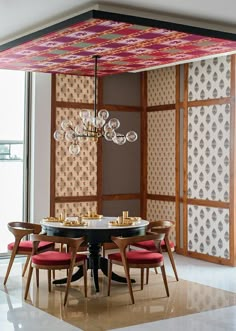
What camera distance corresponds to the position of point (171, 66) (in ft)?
32.3

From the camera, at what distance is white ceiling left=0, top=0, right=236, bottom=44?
5.64 metres

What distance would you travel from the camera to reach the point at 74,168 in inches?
382

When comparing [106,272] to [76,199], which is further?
[76,199]

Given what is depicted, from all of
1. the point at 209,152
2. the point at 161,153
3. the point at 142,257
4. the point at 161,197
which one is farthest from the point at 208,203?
the point at 142,257

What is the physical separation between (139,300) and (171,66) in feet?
14.5

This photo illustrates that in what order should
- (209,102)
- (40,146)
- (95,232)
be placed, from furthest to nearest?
(40,146) < (209,102) < (95,232)

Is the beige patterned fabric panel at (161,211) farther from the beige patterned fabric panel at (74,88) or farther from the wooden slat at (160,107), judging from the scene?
the beige patterned fabric panel at (74,88)

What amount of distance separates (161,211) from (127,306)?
3.68m

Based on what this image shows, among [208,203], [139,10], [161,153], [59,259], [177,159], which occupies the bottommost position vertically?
[59,259]

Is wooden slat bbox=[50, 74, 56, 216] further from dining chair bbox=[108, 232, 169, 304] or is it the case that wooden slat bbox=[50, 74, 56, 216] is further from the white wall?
dining chair bbox=[108, 232, 169, 304]

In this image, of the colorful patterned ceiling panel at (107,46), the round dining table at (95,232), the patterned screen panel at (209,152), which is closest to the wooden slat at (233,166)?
the patterned screen panel at (209,152)

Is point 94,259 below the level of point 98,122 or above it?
below

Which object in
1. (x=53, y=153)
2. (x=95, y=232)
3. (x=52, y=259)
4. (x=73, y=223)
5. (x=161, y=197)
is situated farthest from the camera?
(x=161, y=197)

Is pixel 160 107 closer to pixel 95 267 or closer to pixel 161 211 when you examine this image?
pixel 161 211
